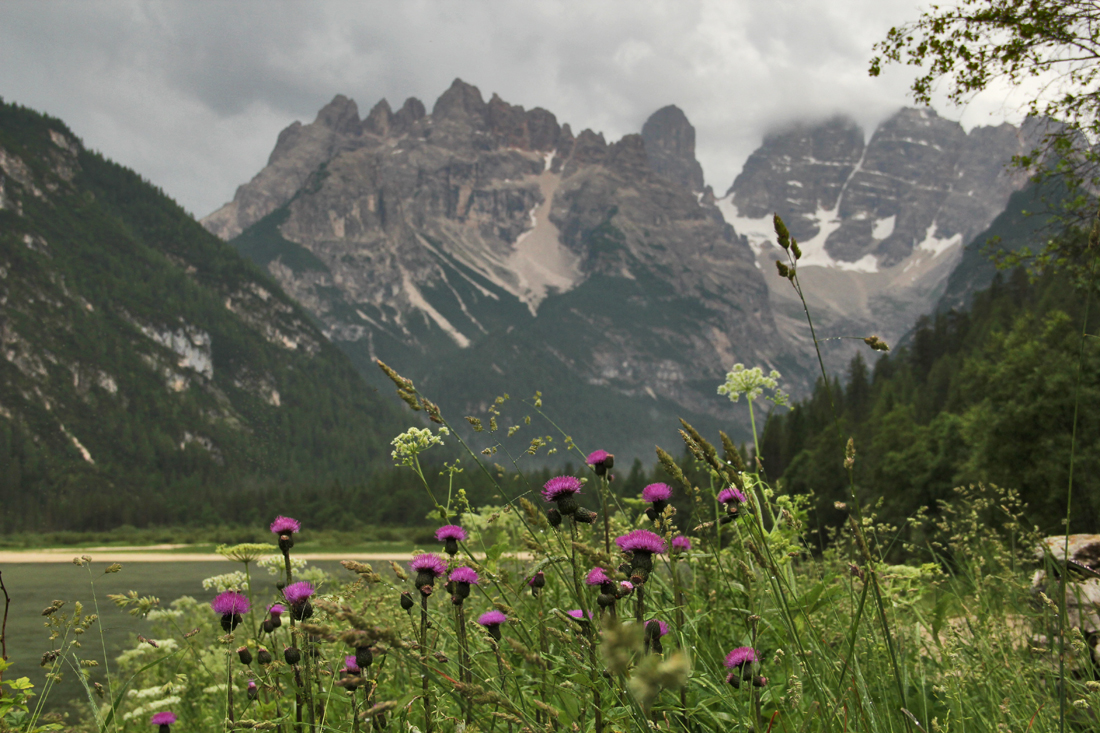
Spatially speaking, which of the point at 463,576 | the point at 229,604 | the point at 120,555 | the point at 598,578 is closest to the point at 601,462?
the point at 598,578

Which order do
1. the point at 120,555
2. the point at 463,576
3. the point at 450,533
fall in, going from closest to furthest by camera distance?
the point at 463,576
the point at 450,533
the point at 120,555

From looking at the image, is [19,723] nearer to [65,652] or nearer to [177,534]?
[65,652]

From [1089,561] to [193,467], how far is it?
220 m

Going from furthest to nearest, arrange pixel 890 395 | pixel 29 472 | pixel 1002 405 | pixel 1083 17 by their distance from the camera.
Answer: pixel 29 472, pixel 890 395, pixel 1002 405, pixel 1083 17

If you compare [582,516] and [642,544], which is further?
[582,516]

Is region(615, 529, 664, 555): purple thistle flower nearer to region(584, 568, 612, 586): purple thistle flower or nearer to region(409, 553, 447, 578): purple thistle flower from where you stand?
region(584, 568, 612, 586): purple thistle flower

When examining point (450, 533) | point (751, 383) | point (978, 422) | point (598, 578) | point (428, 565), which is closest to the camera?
point (598, 578)

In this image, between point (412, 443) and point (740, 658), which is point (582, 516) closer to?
point (740, 658)

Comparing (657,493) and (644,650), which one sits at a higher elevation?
(657,493)

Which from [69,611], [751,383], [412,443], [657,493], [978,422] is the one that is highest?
[978,422]

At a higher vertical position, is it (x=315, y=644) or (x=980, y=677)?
(x=315, y=644)

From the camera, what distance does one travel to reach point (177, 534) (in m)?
126

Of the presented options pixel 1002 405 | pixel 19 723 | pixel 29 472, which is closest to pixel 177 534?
pixel 29 472

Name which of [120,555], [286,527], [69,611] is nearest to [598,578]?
[286,527]
